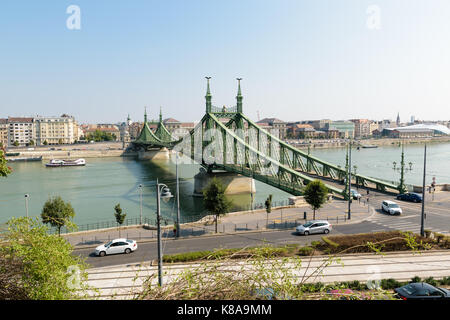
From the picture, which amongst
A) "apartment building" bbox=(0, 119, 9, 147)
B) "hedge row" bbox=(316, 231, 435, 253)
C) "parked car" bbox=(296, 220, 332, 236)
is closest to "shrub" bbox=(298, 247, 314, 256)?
"hedge row" bbox=(316, 231, 435, 253)

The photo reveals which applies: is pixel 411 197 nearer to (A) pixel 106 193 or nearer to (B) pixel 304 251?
(B) pixel 304 251

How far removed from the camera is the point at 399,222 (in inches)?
880

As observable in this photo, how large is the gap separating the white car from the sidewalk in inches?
82.5

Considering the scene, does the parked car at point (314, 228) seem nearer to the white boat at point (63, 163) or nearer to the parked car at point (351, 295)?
the parked car at point (351, 295)

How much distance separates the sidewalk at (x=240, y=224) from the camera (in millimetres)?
20625

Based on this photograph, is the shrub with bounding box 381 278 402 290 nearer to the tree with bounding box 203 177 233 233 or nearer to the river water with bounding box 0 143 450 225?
the tree with bounding box 203 177 233 233

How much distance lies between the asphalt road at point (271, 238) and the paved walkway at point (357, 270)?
1571mm

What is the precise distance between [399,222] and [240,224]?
418 inches

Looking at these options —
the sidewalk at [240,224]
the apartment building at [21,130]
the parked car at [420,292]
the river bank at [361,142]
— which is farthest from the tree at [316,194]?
the apartment building at [21,130]

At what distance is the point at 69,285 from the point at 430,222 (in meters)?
23.1

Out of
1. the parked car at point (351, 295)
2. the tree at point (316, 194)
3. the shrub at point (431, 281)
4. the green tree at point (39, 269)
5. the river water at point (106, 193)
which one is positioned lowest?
the river water at point (106, 193)

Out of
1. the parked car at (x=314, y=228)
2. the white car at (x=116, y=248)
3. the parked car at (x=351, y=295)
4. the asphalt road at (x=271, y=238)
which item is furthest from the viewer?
the parked car at (x=314, y=228)

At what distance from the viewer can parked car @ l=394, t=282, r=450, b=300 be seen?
33.4 ft

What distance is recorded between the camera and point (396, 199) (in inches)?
1195
